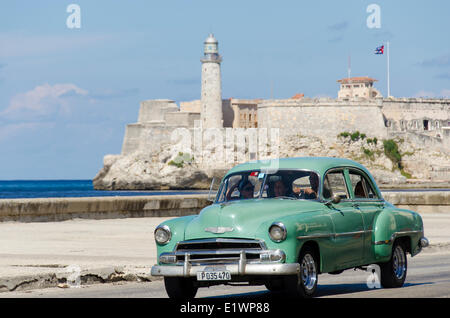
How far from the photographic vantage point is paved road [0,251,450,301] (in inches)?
395

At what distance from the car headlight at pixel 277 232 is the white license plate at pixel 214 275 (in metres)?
0.59

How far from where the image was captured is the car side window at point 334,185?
34.5ft

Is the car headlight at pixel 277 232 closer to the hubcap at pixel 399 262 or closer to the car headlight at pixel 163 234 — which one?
the car headlight at pixel 163 234

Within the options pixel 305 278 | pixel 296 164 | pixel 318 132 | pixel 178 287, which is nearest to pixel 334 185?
pixel 296 164

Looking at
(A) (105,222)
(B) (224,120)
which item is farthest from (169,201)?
(B) (224,120)

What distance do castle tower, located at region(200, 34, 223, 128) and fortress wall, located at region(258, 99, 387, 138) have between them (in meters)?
7.22

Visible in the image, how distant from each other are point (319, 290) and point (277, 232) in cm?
165

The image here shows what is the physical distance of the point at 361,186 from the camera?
11328 mm

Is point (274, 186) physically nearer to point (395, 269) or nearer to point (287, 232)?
point (287, 232)

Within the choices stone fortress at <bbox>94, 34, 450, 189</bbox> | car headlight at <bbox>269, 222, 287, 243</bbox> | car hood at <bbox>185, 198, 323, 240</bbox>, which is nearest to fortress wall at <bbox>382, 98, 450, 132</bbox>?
stone fortress at <bbox>94, 34, 450, 189</bbox>

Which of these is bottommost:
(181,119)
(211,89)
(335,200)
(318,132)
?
(335,200)

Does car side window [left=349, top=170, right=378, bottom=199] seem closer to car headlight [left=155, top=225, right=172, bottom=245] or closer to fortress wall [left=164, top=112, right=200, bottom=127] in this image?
car headlight [left=155, top=225, right=172, bottom=245]

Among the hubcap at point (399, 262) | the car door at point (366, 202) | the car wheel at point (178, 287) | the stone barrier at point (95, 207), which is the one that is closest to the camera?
the car wheel at point (178, 287)

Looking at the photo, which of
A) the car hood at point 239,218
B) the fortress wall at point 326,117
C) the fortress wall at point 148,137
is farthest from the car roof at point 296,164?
the fortress wall at point 148,137
